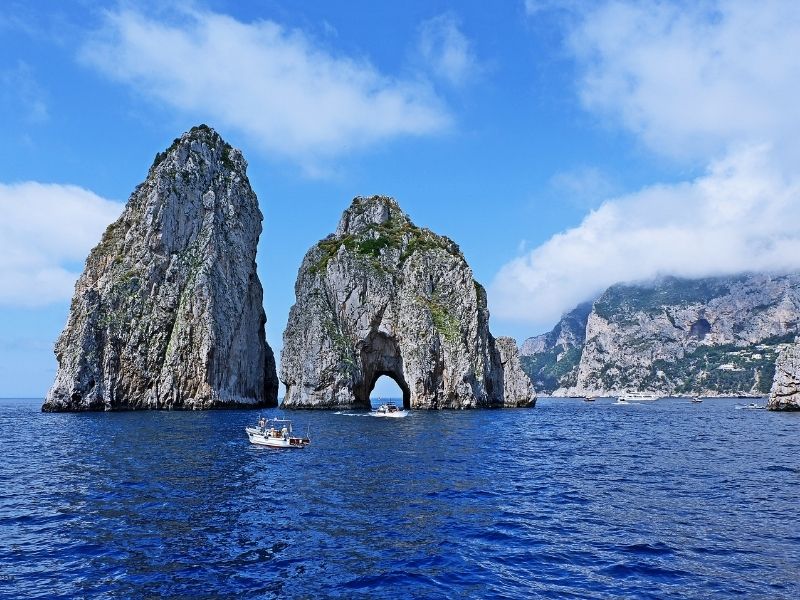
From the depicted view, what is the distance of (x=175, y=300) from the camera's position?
124562 millimetres

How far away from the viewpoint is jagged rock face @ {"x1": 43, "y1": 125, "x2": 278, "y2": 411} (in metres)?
114

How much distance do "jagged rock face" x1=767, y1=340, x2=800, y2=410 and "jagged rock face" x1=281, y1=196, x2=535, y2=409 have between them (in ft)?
→ 196

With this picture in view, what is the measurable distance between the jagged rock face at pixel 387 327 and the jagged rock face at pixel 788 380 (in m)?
59.7

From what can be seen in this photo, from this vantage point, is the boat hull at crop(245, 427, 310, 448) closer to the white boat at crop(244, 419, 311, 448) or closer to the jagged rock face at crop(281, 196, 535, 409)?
the white boat at crop(244, 419, 311, 448)

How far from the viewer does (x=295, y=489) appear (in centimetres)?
3212

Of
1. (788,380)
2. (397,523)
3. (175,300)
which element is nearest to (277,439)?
(397,523)

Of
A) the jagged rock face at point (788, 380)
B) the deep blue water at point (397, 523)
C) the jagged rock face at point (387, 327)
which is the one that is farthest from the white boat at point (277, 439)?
the jagged rock face at point (788, 380)

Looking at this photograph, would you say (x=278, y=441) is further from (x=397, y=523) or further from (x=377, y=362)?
(x=377, y=362)

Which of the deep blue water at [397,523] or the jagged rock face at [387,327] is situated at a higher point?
the jagged rock face at [387,327]

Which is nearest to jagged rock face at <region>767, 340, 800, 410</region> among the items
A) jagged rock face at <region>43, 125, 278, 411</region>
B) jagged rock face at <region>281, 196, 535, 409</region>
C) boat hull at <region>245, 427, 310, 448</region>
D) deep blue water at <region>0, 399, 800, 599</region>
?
jagged rock face at <region>281, 196, 535, 409</region>

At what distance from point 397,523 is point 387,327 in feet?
337

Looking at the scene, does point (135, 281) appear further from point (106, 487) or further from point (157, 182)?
point (106, 487)

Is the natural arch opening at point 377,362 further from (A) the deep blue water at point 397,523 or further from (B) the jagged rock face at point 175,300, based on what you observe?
(A) the deep blue water at point 397,523

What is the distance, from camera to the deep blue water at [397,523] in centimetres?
1738
